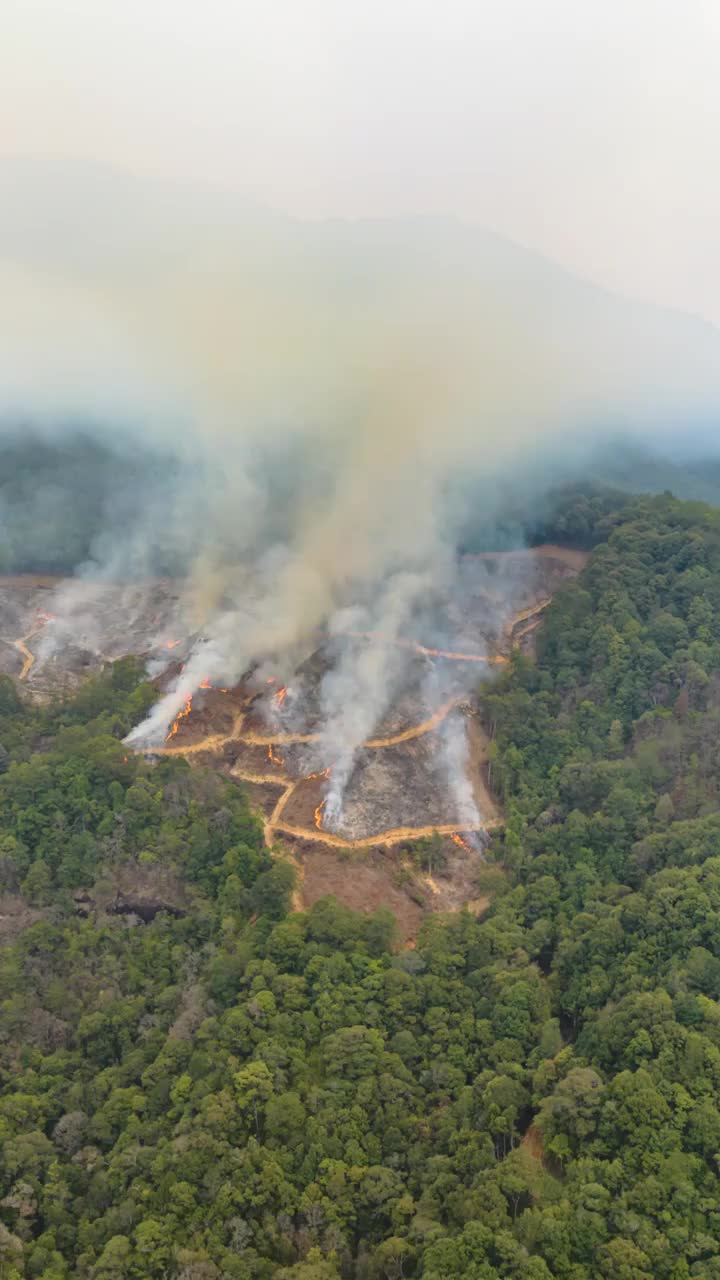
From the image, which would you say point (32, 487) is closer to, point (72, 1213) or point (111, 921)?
point (111, 921)

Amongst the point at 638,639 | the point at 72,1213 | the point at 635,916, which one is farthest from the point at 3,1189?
the point at 638,639

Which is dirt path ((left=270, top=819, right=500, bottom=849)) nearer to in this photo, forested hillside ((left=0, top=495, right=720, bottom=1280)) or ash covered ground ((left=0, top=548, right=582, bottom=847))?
ash covered ground ((left=0, top=548, right=582, bottom=847))

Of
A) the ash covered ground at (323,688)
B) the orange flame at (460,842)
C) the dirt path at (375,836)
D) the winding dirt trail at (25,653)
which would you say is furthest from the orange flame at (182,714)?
the orange flame at (460,842)

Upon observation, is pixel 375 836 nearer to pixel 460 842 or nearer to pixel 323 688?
pixel 460 842

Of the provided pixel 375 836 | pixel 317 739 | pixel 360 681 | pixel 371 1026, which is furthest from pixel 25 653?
pixel 371 1026

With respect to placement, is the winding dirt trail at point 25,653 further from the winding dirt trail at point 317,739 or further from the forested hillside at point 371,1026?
the forested hillside at point 371,1026

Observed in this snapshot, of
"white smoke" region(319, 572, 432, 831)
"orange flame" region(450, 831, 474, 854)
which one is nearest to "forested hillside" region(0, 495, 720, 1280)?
"orange flame" region(450, 831, 474, 854)
